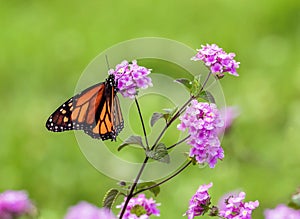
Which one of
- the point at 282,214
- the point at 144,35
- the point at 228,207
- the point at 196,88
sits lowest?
the point at 228,207

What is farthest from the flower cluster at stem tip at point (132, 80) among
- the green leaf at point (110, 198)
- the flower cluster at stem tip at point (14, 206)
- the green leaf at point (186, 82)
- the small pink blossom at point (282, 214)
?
the flower cluster at stem tip at point (14, 206)

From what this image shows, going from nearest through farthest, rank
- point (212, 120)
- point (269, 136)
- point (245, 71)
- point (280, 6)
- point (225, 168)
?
point (212, 120) → point (225, 168) → point (269, 136) → point (245, 71) → point (280, 6)

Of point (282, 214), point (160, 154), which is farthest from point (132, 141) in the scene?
point (282, 214)

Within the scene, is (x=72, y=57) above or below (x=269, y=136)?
above

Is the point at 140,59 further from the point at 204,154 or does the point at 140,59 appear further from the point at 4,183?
the point at 204,154

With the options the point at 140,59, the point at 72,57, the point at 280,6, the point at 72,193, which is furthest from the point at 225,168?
the point at 280,6

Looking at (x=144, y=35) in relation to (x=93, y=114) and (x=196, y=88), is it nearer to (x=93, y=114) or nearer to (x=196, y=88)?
(x=93, y=114)
